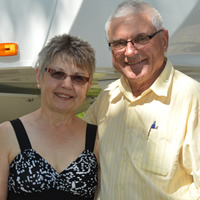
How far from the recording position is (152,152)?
2.18 meters

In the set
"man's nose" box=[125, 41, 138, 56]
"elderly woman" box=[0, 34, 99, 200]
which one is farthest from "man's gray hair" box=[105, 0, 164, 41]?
"elderly woman" box=[0, 34, 99, 200]

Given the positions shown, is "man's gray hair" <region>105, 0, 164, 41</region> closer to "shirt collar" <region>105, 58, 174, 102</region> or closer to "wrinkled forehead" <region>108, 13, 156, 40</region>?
"wrinkled forehead" <region>108, 13, 156, 40</region>

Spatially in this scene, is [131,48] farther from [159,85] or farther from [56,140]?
[56,140]

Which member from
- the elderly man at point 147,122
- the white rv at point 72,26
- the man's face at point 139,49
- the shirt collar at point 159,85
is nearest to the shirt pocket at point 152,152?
the elderly man at point 147,122

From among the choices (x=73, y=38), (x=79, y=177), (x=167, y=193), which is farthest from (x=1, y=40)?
(x=167, y=193)

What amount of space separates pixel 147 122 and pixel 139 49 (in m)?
0.45

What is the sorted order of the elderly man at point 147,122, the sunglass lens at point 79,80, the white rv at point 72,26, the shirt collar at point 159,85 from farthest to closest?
the white rv at point 72,26 < the sunglass lens at point 79,80 < the shirt collar at point 159,85 < the elderly man at point 147,122

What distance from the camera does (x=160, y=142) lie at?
216 cm

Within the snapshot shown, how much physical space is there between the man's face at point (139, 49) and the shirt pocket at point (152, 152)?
38 centimetres

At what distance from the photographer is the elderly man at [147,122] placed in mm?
2084

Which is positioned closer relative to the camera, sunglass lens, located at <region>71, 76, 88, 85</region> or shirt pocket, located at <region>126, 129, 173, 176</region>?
shirt pocket, located at <region>126, 129, 173, 176</region>

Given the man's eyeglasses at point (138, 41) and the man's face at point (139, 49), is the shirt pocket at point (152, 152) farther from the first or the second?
the man's eyeglasses at point (138, 41)

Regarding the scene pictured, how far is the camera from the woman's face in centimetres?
233

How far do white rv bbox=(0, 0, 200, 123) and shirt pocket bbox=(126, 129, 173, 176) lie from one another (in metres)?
1.11
